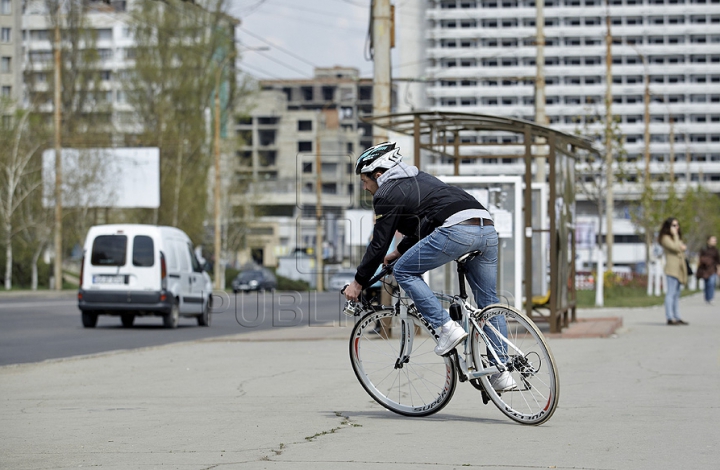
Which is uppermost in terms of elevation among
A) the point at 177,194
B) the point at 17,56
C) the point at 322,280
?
the point at 17,56

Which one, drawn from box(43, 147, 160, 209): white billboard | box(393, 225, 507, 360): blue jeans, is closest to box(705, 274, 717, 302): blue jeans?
box(393, 225, 507, 360): blue jeans

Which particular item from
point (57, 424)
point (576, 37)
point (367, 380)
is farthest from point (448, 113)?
point (576, 37)

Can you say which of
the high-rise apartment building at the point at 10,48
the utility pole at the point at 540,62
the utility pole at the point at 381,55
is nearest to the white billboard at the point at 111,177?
the utility pole at the point at 540,62

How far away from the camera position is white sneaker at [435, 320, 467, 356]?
22.0 feet

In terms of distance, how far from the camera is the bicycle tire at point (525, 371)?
646 cm

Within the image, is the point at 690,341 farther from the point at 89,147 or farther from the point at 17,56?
the point at 17,56

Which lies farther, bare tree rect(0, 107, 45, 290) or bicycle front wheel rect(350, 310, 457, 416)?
bare tree rect(0, 107, 45, 290)

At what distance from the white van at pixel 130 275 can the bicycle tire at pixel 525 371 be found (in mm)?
14489

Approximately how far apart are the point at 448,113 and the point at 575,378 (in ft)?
15.7

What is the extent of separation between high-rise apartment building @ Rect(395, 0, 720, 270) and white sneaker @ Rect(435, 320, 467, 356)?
115032 mm

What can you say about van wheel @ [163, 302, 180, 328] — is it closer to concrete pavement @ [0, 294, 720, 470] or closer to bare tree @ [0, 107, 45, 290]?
concrete pavement @ [0, 294, 720, 470]

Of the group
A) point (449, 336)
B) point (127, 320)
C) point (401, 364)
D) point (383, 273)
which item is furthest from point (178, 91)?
point (449, 336)

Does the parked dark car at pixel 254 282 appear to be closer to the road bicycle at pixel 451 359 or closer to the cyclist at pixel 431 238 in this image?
the road bicycle at pixel 451 359

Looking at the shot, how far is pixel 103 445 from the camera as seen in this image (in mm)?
6141
